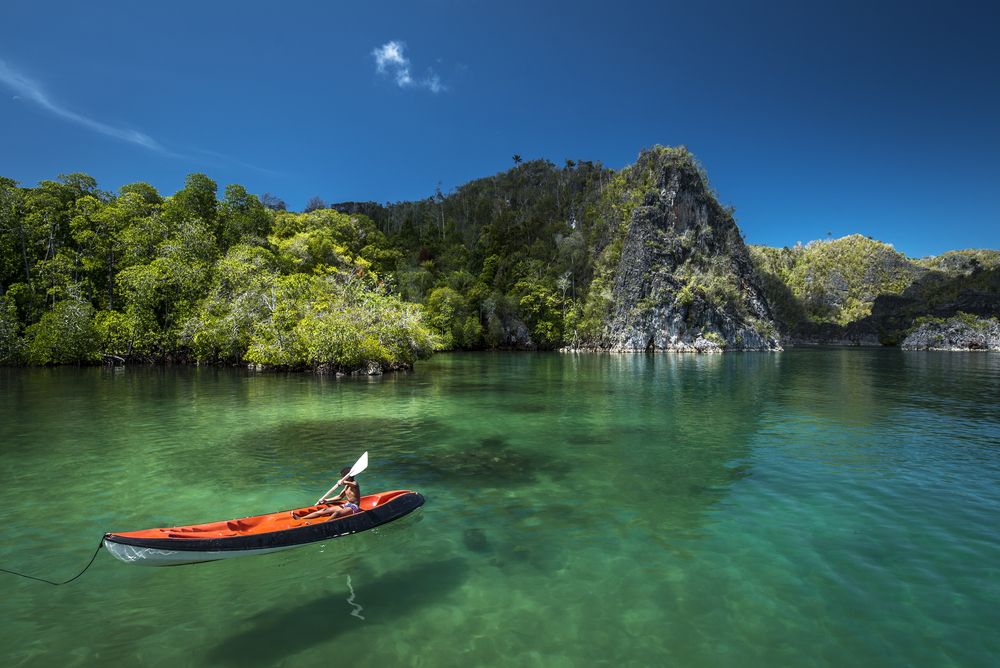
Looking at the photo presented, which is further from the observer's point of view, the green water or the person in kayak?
the person in kayak

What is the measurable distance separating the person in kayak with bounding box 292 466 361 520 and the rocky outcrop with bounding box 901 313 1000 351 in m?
144

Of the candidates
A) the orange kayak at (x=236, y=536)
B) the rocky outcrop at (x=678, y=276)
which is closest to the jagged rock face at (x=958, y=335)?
the rocky outcrop at (x=678, y=276)

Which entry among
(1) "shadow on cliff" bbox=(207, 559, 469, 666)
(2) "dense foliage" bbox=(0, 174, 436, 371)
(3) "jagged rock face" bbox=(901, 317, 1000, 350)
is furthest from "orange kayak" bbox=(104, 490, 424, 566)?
(3) "jagged rock face" bbox=(901, 317, 1000, 350)

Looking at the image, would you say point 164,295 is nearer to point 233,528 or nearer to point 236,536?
point 233,528

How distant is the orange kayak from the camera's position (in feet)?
26.4

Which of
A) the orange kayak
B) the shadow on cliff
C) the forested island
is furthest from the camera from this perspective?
the forested island

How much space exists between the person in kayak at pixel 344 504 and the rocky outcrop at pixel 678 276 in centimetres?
9007

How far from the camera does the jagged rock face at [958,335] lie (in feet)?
355

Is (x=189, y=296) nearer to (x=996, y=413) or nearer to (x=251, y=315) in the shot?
(x=251, y=315)

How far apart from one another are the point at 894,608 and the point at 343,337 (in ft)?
135

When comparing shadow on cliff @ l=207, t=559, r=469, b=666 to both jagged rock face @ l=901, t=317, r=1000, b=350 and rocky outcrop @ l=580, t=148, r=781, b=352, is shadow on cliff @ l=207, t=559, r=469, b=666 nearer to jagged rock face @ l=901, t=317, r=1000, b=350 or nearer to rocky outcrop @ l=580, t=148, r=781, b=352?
rocky outcrop @ l=580, t=148, r=781, b=352

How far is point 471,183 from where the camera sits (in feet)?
492

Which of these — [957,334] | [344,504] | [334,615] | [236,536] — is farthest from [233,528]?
[957,334]

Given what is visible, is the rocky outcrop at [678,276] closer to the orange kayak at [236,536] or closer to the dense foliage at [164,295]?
the dense foliage at [164,295]
